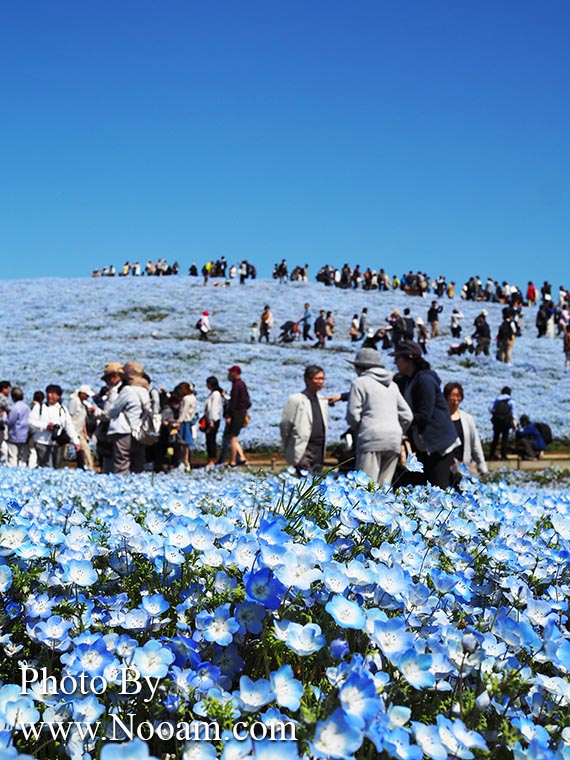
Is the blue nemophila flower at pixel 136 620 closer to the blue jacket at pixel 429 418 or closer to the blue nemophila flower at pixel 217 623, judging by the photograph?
the blue nemophila flower at pixel 217 623

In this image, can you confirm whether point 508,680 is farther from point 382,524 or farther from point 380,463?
point 380,463

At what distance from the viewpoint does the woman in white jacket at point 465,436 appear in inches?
297

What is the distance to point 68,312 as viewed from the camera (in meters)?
39.1

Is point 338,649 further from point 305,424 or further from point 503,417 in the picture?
point 503,417

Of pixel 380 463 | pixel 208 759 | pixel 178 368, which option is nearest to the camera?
pixel 208 759

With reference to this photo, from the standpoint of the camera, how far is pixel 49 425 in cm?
1097

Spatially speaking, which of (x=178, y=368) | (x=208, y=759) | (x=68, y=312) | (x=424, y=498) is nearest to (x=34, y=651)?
(x=208, y=759)

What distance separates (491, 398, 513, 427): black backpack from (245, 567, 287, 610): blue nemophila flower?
13.9 meters

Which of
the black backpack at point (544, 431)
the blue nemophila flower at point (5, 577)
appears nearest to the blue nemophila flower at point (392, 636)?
the blue nemophila flower at point (5, 577)

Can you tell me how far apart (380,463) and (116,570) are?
15.0ft

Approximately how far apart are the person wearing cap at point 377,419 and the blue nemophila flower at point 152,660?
468cm

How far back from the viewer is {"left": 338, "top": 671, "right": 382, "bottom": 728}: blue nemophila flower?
50.4 inches

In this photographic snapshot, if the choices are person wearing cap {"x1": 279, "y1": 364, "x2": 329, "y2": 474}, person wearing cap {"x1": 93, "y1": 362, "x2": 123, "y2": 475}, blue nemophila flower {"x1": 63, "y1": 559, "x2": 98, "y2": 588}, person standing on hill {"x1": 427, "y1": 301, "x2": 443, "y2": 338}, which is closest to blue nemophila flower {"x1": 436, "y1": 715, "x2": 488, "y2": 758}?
blue nemophila flower {"x1": 63, "y1": 559, "x2": 98, "y2": 588}

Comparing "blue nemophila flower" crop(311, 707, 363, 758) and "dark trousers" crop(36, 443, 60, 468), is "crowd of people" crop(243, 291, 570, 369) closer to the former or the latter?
"dark trousers" crop(36, 443, 60, 468)
